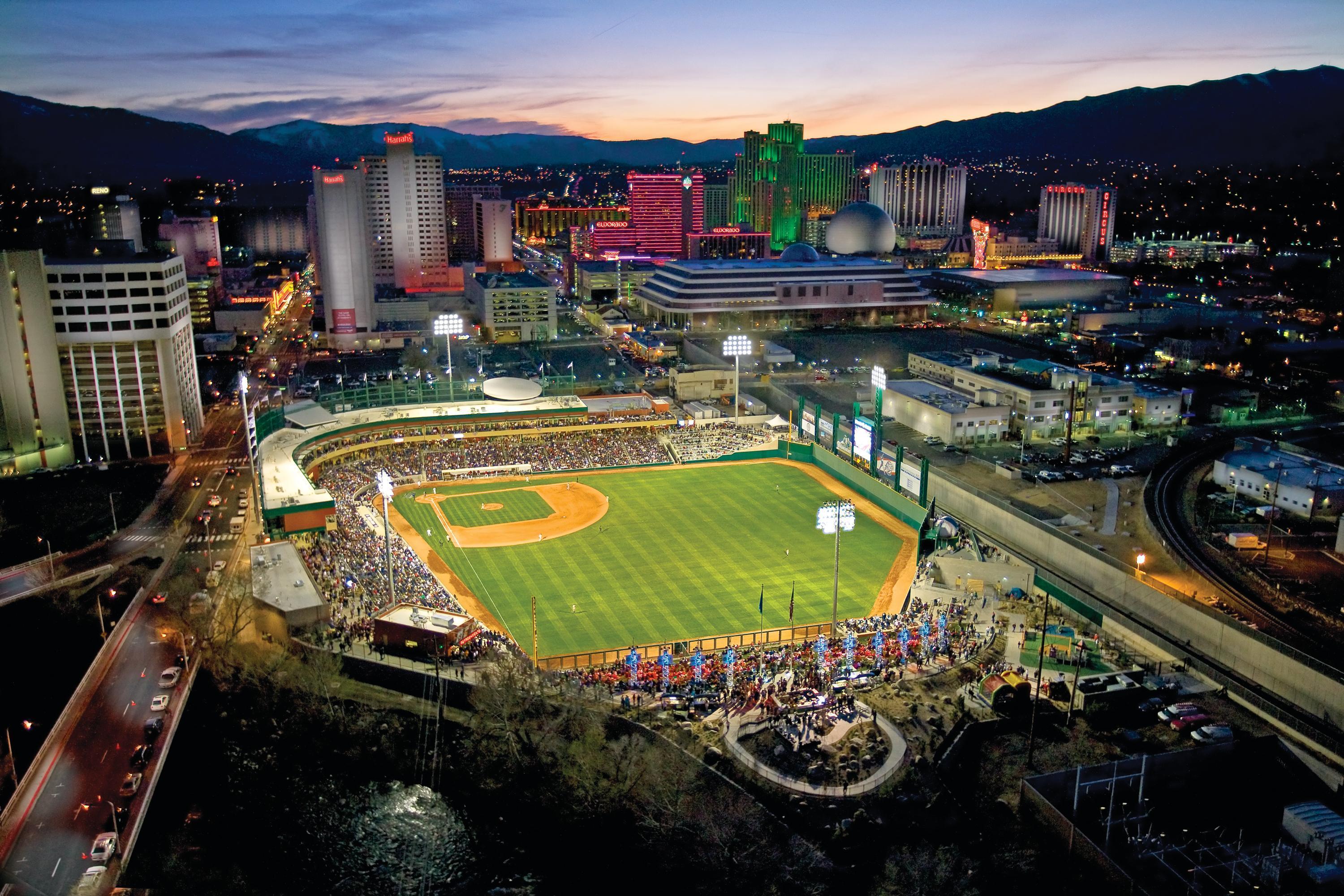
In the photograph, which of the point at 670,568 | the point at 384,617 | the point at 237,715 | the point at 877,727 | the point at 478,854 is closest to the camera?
the point at 478,854

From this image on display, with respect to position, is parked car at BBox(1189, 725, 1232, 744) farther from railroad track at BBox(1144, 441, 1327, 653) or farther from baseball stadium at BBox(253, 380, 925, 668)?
baseball stadium at BBox(253, 380, 925, 668)

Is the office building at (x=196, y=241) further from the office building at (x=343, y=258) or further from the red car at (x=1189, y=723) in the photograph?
the red car at (x=1189, y=723)

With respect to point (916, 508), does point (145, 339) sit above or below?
above

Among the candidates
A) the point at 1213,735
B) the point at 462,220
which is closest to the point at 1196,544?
the point at 1213,735

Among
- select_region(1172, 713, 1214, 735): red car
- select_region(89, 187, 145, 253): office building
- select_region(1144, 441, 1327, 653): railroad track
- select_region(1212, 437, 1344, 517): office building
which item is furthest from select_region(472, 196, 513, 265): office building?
select_region(1172, 713, 1214, 735): red car

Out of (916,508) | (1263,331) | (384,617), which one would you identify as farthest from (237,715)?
(1263,331)

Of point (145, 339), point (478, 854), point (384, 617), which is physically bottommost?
point (478, 854)

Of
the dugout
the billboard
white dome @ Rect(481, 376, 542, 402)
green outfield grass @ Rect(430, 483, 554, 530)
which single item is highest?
the billboard

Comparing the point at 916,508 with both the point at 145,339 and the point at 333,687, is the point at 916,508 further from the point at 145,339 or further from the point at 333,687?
the point at 145,339
